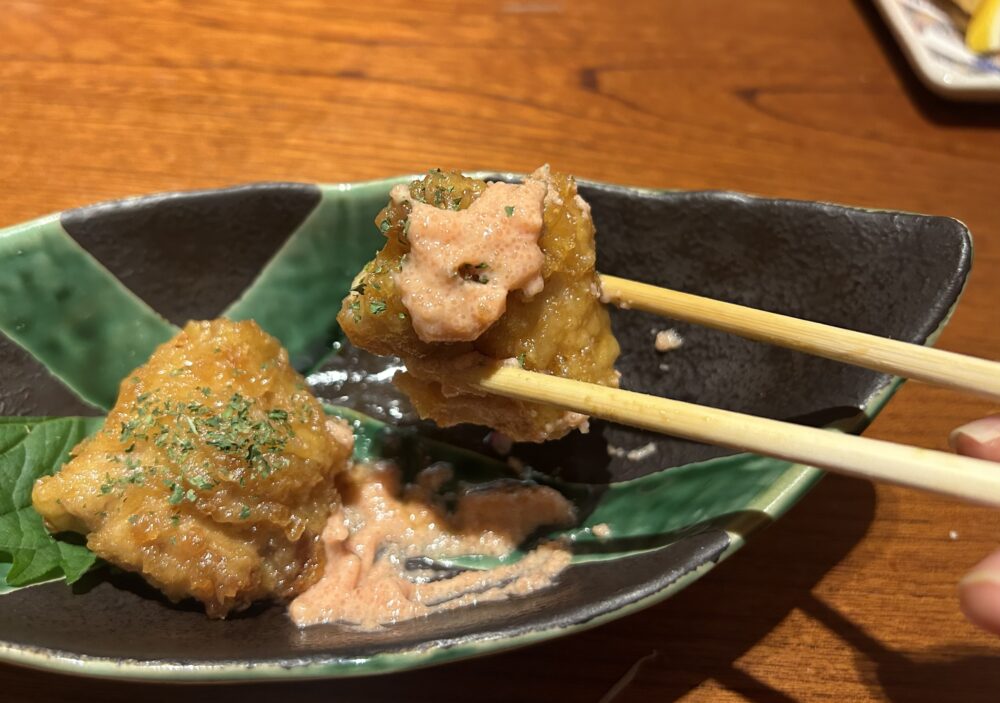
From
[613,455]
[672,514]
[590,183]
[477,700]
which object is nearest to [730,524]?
[672,514]

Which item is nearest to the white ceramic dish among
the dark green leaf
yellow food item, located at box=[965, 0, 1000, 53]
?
yellow food item, located at box=[965, 0, 1000, 53]

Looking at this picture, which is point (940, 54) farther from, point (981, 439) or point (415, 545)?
point (415, 545)

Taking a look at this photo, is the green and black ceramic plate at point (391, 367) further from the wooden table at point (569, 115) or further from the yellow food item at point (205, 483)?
the wooden table at point (569, 115)

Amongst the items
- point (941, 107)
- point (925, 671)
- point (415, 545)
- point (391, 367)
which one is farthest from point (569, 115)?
point (925, 671)

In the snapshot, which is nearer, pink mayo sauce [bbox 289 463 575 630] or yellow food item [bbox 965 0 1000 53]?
pink mayo sauce [bbox 289 463 575 630]

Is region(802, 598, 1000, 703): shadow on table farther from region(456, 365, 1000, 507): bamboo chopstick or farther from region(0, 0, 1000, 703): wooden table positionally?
region(456, 365, 1000, 507): bamboo chopstick

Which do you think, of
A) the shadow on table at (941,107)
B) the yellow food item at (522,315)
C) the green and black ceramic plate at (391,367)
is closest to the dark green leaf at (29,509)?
the green and black ceramic plate at (391,367)

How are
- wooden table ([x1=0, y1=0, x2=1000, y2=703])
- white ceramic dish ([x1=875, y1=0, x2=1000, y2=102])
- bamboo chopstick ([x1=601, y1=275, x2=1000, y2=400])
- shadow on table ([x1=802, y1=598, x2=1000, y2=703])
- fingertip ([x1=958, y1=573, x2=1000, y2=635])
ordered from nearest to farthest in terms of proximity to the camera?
fingertip ([x1=958, y1=573, x2=1000, y2=635]), bamboo chopstick ([x1=601, y1=275, x2=1000, y2=400]), shadow on table ([x1=802, y1=598, x2=1000, y2=703]), wooden table ([x1=0, y1=0, x2=1000, y2=703]), white ceramic dish ([x1=875, y1=0, x2=1000, y2=102])
